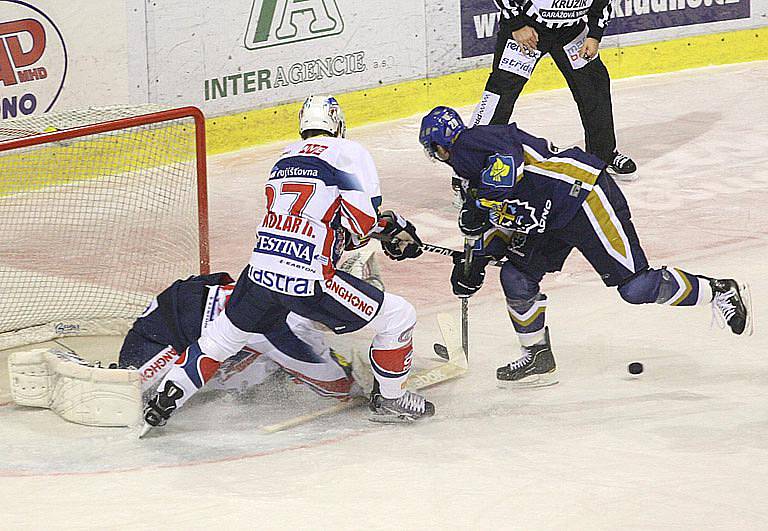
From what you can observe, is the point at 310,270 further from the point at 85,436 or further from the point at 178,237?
the point at 178,237

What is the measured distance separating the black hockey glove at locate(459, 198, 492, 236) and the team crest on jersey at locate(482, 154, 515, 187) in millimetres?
196

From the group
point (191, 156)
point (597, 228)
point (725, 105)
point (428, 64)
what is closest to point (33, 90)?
point (191, 156)

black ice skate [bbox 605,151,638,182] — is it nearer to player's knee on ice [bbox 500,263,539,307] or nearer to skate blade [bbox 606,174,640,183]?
skate blade [bbox 606,174,640,183]

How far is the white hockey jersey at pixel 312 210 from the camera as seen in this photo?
3.87 meters

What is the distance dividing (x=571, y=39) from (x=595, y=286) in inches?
59.9

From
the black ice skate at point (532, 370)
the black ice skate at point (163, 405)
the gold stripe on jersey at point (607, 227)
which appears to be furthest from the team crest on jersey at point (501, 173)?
the black ice skate at point (163, 405)

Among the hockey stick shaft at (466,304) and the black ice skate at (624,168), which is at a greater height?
the hockey stick shaft at (466,304)

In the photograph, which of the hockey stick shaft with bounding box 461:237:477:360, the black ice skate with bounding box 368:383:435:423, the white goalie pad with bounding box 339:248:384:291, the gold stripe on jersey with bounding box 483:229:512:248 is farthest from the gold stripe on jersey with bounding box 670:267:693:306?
the white goalie pad with bounding box 339:248:384:291

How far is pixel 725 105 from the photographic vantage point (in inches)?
313

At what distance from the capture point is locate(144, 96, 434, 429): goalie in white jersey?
3.88 m

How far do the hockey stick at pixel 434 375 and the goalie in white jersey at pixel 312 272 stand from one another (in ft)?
0.70

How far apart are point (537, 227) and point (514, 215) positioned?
0.08 metres

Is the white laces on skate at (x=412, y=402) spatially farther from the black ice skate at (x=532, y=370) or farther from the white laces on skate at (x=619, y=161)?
the white laces on skate at (x=619, y=161)

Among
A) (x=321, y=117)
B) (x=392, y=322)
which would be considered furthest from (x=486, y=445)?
(x=321, y=117)
